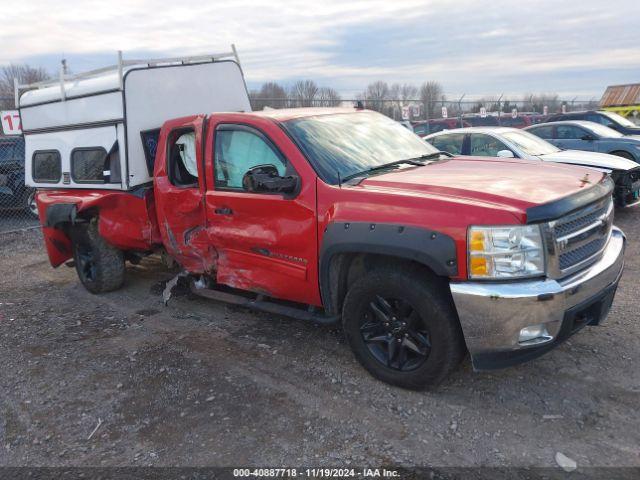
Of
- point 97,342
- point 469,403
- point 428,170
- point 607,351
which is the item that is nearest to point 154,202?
point 97,342

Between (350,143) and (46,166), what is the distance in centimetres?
423

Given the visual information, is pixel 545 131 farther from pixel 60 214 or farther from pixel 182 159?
pixel 60 214

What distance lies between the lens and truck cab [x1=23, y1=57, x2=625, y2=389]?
10.4 feet

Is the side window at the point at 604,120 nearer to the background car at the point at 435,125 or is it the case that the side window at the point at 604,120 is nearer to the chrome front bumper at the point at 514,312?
the background car at the point at 435,125

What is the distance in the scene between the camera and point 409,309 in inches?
142

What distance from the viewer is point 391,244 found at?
3.43 meters

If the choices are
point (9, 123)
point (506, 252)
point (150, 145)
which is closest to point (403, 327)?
point (506, 252)

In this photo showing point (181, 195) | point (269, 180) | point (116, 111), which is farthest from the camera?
point (116, 111)

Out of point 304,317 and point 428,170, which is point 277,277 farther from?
point 428,170

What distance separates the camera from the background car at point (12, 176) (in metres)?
11.9

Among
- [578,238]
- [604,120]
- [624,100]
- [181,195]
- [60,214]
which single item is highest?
[624,100]

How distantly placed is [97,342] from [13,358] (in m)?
0.68

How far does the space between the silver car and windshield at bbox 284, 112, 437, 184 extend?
4.13m

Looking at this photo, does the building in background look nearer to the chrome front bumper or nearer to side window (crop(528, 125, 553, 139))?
side window (crop(528, 125, 553, 139))
